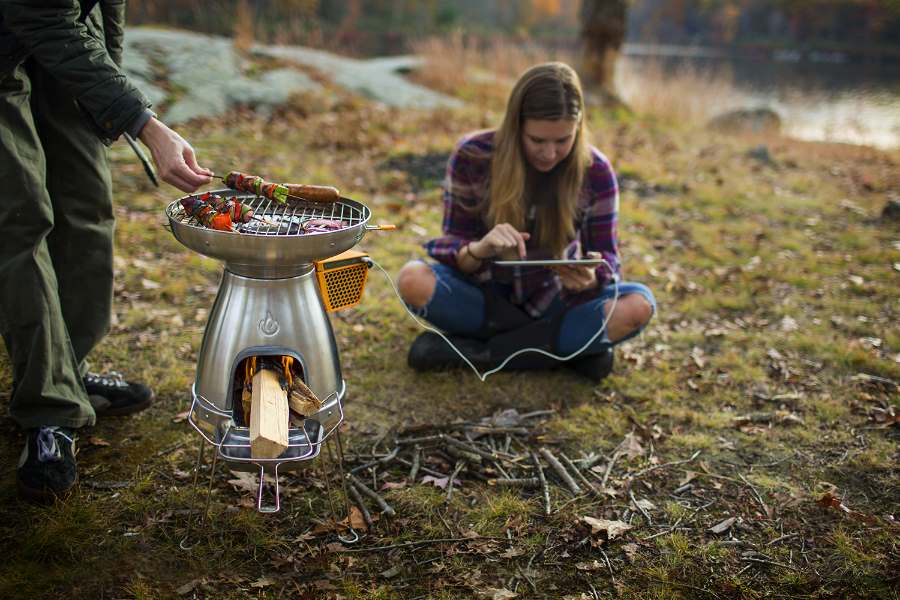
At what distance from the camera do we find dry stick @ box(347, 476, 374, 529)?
94.7 inches

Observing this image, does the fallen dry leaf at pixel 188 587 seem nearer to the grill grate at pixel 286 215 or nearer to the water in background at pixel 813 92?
the grill grate at pixel 286 215

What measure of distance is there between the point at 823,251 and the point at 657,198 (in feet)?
5.36

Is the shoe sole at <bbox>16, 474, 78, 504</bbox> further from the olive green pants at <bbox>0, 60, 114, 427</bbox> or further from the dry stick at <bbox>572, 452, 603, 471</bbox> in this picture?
the dry stick at <bbox>572, 452, 603, 471</bbox>

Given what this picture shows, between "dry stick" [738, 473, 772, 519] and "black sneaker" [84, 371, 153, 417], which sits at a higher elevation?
"black sneaker" [84, 371, 153, 417]

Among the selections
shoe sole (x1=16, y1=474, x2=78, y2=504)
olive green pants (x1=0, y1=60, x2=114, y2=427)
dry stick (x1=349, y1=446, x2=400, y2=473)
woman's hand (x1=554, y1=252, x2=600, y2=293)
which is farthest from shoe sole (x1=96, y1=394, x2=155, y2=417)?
woman's hand (x1=554, y1=252, x2=600, y2=293)

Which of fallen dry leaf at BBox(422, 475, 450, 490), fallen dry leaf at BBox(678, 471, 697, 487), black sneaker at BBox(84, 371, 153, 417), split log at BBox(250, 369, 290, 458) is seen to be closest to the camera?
split log at BBox(250, 369, 290, 458)

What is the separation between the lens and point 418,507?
2.50m

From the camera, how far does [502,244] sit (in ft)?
9.19

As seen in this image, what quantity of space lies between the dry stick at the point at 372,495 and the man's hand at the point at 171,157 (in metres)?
1.22

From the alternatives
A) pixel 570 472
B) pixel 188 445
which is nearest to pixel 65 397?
pixel 188 445

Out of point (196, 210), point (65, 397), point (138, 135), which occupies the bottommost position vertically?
point (65, 397)

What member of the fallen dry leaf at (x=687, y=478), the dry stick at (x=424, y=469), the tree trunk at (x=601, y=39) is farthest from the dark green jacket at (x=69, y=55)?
the tree trunk at (x=601, y=39)

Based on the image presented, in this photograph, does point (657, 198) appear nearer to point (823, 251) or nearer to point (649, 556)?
point (823, 251)

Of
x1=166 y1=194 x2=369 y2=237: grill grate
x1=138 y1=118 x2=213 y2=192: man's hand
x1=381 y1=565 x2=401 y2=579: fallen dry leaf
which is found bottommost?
x1=381 y1=565 x2=401 y2=579: fallen dry leaf
